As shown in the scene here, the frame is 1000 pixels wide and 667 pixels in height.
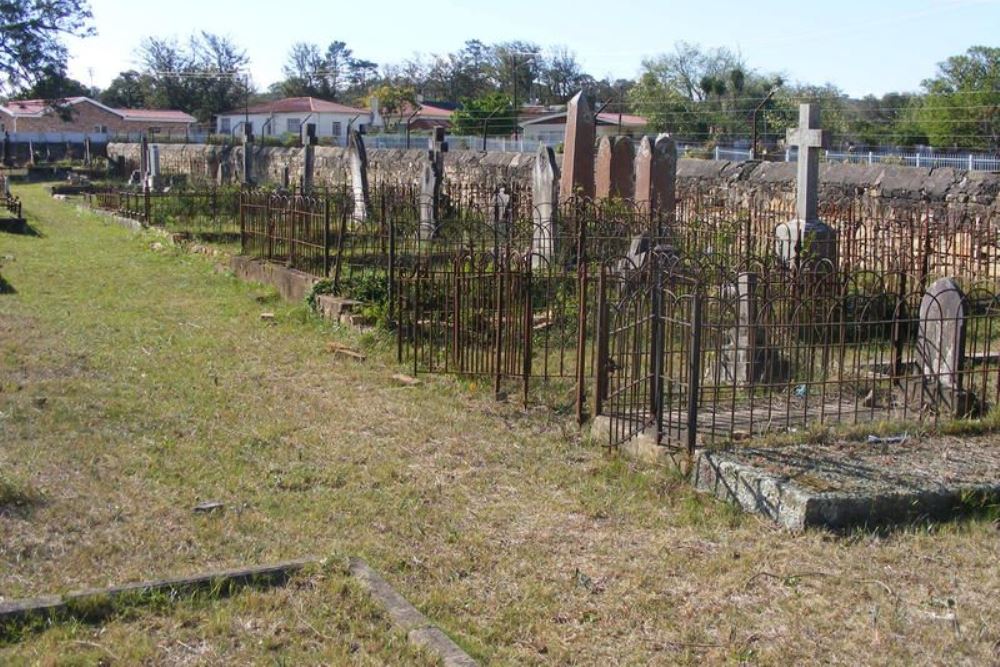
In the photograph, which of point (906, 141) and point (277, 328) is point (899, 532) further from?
point (906, 141)

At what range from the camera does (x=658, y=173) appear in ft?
49.0

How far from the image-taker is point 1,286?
43.1ft

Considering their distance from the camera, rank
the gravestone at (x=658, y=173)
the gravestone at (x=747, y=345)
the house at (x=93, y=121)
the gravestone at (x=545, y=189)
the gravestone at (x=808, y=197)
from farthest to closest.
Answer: the house at (x=93, y=121) < the gravestone at (x=658, y=173) < the gravestone at (x=545, y=189) < the gravestone at (x=808, y=197) < the gravestone at (x=747, y=345)

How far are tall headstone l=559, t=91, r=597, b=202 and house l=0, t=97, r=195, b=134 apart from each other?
185ft

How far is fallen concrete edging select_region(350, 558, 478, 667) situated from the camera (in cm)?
401

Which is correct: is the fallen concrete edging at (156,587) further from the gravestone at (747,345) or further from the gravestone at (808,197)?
the gravestone at (808,197)

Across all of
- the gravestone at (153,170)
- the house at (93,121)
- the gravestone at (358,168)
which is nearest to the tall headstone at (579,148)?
the gravestone at (358,168)

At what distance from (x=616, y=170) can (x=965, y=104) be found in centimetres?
2357

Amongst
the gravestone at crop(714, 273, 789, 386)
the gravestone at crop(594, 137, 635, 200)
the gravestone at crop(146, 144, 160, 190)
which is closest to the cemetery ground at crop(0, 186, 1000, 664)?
the gravestone at crop(714, 273, 789, 386)

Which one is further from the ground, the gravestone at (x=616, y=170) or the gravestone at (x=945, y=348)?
the gravestone at (x=616, y=170)

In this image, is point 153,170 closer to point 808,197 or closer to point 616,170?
point 616,170

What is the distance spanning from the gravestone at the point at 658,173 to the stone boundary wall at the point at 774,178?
1.99m

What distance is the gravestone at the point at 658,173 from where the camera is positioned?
14820mm

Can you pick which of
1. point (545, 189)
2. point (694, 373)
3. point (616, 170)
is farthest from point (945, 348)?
point (616, 170)
